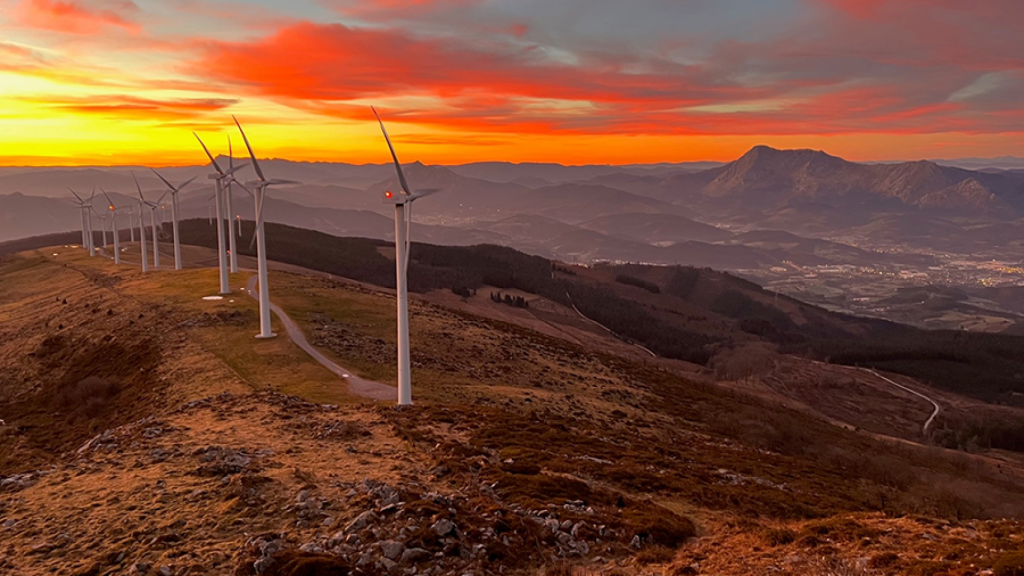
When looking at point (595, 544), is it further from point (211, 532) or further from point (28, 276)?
point (28, 276)

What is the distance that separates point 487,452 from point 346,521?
1484 cm

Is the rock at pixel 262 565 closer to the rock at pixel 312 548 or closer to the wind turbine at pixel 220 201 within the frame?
the rock at pixel 312 548

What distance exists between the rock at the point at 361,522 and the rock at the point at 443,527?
258cm

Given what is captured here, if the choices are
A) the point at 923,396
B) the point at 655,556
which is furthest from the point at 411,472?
the point at 923,396

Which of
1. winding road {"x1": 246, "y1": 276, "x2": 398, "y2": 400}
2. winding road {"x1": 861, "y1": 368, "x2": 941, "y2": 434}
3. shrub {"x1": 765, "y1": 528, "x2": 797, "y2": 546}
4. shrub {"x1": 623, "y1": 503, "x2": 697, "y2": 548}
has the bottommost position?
winding road {"x1": 861, "y1": 368, "x2": 941, "y2": 434}

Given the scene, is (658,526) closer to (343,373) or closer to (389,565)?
(389,565)

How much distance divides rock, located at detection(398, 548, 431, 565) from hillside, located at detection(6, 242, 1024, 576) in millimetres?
47

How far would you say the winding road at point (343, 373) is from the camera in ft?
193

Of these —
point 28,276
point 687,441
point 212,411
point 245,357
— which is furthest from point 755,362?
point 28,276

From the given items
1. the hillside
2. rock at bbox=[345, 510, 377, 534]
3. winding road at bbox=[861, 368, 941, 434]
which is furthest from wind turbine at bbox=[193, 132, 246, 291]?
winding road at bbox=[861, 368, 941, 434]

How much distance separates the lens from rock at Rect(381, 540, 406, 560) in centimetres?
2167

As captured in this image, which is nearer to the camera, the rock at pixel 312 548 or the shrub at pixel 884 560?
the shrub at pixel 884 560

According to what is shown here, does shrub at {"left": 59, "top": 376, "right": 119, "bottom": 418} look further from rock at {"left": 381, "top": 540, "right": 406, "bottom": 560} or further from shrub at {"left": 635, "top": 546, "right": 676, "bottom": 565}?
shrub at {"left": 635, "top": 546, "right": 676, "bottom": 565}

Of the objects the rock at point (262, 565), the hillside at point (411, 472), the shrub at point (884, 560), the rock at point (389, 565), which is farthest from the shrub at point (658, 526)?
the rock at point (262, 565)
